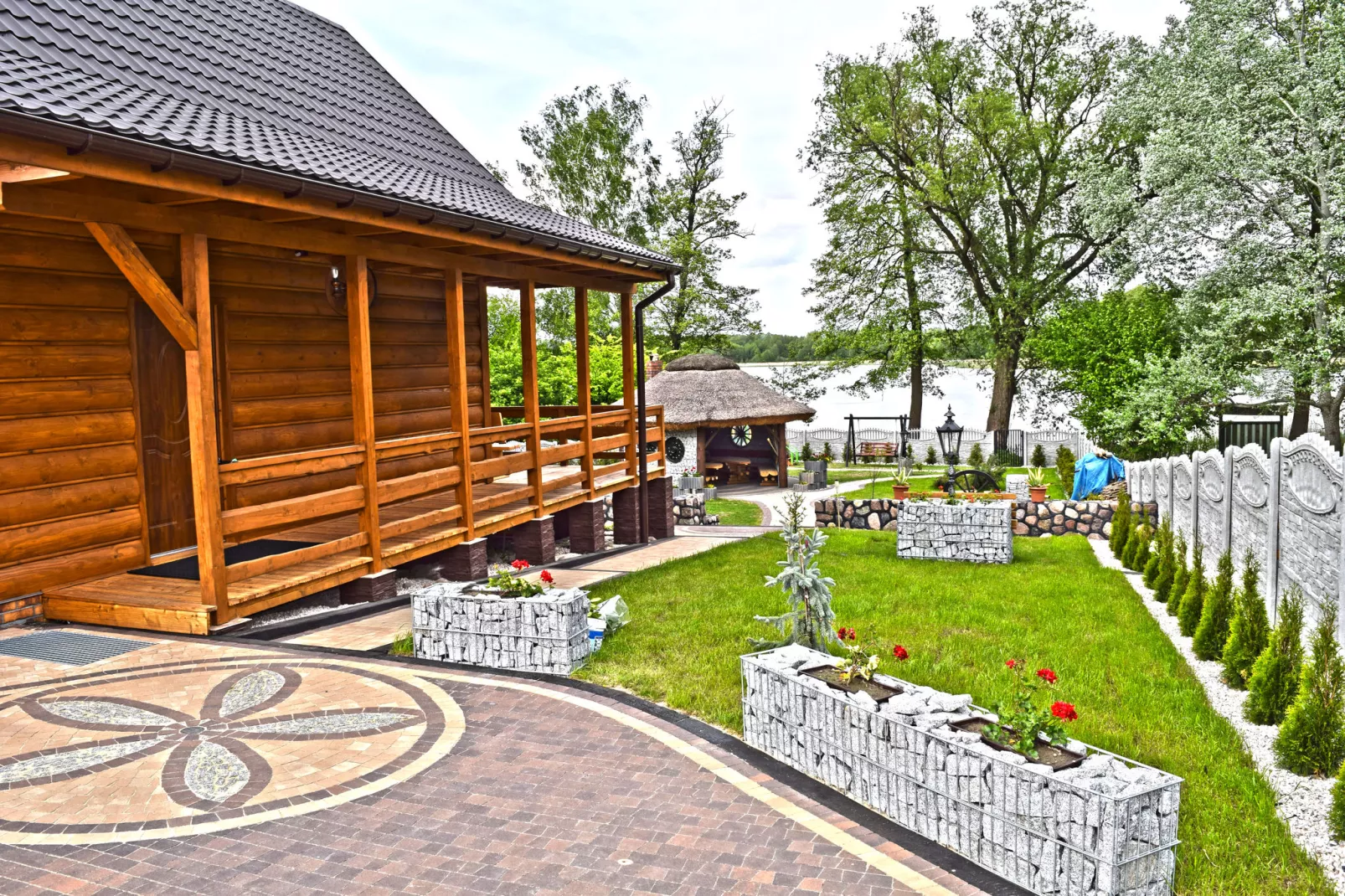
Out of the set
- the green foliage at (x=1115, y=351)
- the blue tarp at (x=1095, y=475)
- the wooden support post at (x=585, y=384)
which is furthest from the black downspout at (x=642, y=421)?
the green foliage at (x=1115, y=351)

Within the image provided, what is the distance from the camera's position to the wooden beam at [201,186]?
580cm

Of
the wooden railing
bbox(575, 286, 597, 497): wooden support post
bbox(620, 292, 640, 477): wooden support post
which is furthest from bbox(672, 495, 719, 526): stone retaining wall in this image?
bbox(575, 286, 597, 497): wooden support post

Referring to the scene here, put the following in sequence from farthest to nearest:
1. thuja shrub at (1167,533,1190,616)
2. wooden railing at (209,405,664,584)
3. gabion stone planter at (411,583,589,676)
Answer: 1. thuja shrub at (1167,533,1190,616)
2. wooden railing at (209,405,664,584)
3. gabion stone planter at (411,583,589,676)

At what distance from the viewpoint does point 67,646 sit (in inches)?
285

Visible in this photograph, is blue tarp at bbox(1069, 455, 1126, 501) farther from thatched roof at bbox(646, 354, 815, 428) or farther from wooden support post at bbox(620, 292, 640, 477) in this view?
wooden support post at bbox(620, 292, 640, 477)

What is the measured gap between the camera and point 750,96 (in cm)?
4331

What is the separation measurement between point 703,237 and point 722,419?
15916mm

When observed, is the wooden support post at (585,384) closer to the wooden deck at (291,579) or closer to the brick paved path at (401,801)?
the wooden deck at (291,579)

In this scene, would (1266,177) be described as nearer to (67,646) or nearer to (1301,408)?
(1301,408)

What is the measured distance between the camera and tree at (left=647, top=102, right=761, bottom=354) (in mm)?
40875

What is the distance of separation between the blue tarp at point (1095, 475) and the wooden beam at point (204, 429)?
19672 millimetres

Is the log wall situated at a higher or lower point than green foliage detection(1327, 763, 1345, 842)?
higher

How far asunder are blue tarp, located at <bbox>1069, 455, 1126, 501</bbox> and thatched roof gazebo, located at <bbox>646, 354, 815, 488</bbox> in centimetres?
899

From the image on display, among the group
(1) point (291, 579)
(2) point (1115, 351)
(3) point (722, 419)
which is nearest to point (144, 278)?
(1) point (291, 579)
